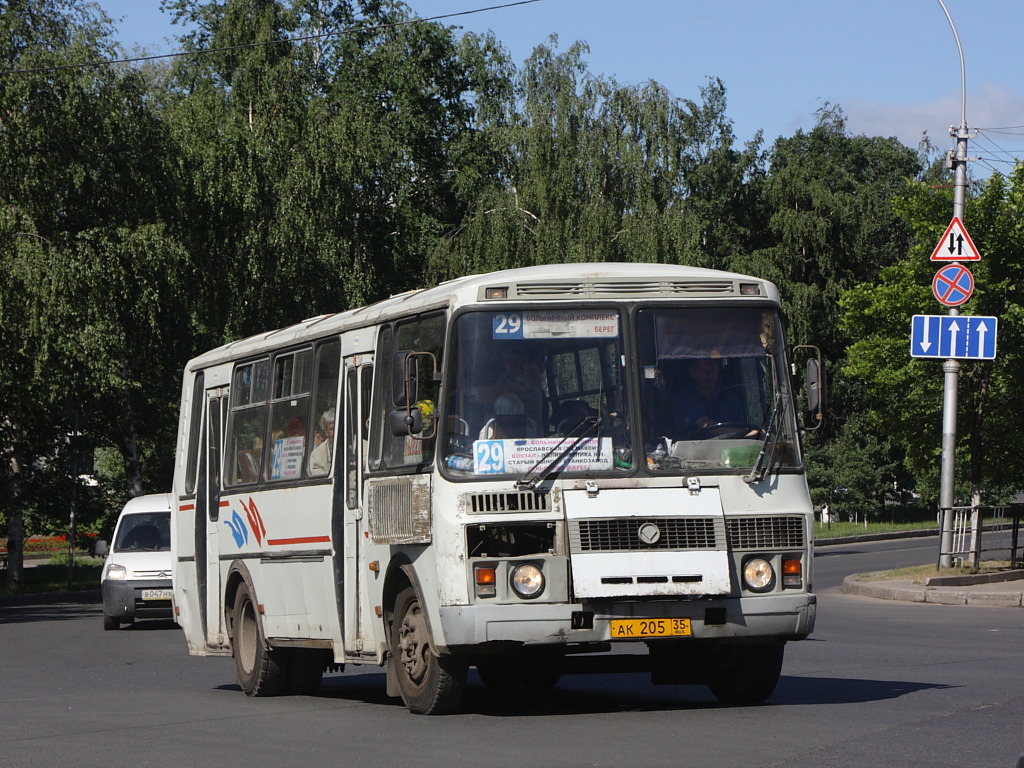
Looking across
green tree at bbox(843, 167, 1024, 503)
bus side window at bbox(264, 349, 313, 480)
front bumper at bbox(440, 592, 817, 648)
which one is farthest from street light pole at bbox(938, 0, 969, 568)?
front bumper at bbox(440, 592, 817, 648)

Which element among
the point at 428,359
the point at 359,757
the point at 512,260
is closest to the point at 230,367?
the point at 428,359

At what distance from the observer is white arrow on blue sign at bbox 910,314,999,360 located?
26453 millimetres

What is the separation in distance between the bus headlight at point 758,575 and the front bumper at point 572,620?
151 millimetres

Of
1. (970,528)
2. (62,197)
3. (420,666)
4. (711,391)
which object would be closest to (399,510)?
(420,666)

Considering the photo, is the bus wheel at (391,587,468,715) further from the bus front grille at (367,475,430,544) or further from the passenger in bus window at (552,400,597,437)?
the passenger in bus window at (552,400,597,437)

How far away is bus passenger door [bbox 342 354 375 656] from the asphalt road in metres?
0.65

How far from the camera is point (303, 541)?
1296cm

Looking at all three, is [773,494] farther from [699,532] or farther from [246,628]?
[246,628]

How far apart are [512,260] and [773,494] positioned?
3297 centimetres

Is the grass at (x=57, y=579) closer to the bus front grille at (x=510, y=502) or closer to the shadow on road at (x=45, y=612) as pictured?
the shadow on road at (x=45, y=612)

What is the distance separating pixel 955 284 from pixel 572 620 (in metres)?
17.8

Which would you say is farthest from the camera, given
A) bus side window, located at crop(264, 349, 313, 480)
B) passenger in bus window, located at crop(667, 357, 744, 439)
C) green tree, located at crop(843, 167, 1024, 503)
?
green tree, located at crop(843, 167, 1024, 503)

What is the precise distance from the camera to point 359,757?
920 centimetres

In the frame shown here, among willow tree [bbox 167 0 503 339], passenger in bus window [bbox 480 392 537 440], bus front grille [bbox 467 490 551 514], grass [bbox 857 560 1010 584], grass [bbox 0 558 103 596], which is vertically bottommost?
grass [bbox 0 558 103 596]
